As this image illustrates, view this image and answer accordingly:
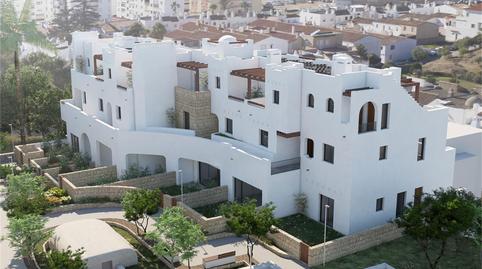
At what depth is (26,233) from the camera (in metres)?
30.2

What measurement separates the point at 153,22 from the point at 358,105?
11283 centimetres

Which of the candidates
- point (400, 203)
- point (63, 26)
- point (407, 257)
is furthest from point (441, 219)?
point (63, 26)

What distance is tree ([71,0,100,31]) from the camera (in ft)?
460

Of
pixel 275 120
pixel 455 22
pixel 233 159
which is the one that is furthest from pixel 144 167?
pixel 455 22

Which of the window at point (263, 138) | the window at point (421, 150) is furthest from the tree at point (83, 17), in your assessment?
the window at point (421, 150)

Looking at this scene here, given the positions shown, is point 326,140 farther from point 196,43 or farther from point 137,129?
point 196,43

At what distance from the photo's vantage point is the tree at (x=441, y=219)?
29.7m

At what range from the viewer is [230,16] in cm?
14762

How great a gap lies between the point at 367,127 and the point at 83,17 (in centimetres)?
12079

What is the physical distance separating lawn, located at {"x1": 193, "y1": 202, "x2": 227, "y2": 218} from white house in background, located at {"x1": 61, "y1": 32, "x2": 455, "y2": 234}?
1755 millimetres

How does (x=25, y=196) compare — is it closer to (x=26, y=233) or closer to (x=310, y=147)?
(x=26, y=233)

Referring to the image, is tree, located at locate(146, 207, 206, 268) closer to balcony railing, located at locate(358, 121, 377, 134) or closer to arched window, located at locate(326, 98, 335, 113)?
arched window, located at locate(326, 98, 335, 113)

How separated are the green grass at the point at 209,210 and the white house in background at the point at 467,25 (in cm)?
10364

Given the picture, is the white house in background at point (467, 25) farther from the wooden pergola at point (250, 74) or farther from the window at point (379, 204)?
the window at point (379, 204)
